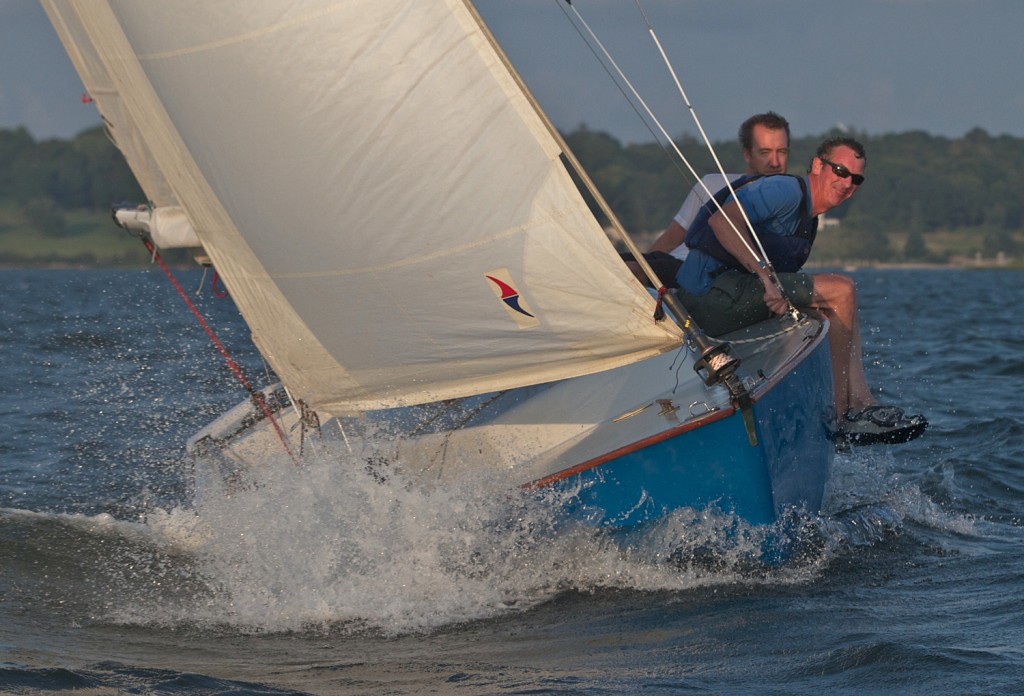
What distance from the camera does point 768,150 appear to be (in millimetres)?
5715

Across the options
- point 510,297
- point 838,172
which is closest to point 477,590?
point 510,297

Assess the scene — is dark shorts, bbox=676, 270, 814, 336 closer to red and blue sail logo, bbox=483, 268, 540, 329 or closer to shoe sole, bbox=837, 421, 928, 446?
shoe sole, bbox=837, 421, 928, 446

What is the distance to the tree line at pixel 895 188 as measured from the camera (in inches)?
2126

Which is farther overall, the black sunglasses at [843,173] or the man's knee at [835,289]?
the man's knee at [835,289]

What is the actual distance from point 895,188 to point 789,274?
Answer: 6339 centimetres

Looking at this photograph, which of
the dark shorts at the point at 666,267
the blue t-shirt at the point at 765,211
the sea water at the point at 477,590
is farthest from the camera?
the dark shorts at the point at 666,267

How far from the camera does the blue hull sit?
4.45 meters

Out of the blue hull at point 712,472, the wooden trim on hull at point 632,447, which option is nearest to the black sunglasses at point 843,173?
the blue hull at point 712,472

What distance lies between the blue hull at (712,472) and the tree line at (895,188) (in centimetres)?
4185

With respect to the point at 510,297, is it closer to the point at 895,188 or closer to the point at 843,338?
the point at 843,338

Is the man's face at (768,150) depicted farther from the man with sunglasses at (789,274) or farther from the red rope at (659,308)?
the red rope at (659,308)

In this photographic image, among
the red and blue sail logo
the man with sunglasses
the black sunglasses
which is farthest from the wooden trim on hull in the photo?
the black sunglasses

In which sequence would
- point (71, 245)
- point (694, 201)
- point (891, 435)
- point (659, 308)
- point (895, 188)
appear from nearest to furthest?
point (659, 308)
point (891, 435)
point (694, 201)
point (71, 245)
point (895, 188)

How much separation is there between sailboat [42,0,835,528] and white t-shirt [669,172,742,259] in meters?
0.81
